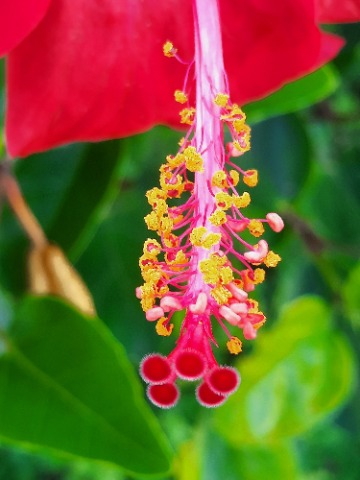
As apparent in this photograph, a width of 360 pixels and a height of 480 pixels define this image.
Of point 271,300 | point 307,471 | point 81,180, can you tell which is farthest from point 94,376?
point 307,471

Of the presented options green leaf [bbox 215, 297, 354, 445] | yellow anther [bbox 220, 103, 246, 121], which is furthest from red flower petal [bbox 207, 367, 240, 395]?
green leaf [bbox 215, 297, 354, 445]

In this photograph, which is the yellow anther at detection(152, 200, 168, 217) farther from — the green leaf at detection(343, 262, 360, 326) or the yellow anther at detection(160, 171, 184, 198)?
the green leaf at detection(343, 262, 360, 326)

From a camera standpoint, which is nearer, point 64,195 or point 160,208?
point 160,208

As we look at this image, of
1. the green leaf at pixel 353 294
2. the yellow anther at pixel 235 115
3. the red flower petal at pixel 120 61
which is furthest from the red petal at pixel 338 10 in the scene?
the green leaf at pixel 353 294

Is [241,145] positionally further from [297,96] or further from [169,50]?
[297,96]

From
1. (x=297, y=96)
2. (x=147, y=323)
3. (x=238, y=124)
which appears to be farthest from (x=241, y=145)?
(x=147, y=323)

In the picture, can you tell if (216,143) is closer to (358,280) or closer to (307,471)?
(358,280)

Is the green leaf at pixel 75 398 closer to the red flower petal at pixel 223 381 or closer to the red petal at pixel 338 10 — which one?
the red flower petal at pixel 223 381
